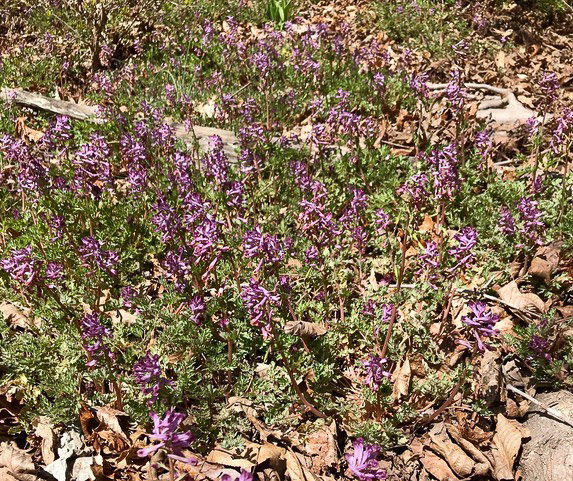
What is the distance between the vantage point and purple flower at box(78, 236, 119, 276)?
4551 mm

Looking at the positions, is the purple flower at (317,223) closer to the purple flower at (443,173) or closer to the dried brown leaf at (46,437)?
the purple flower at (443,173)

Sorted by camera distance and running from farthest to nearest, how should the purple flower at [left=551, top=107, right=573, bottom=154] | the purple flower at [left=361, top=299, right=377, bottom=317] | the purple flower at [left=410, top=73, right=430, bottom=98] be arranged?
the purple flower at [left=410, top=73, right=430, bottom=98] < the purple flower at [left=551, top=107, right=573, bottom=154] < the purple flower at [left=361, top=299, right=377, bottom=317]

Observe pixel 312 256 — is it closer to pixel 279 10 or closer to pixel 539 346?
pixel 539 346

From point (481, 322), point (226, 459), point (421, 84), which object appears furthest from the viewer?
point (421, 84)

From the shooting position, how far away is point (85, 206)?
5355 mm

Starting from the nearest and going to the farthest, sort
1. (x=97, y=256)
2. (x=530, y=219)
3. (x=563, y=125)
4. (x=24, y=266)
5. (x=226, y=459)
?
(x=226, y=459)
(x=24, y=266)
(x=97, y=256)
(x=530, y=219)
(x=563, y=125)

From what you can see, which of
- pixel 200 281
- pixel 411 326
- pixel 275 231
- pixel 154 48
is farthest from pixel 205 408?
pixel 154 48

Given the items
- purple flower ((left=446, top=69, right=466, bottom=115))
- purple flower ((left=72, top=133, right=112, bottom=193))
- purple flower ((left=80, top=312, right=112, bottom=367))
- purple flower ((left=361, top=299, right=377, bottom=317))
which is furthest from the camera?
purple flower ((left=446, top=69, right=466, bottom=115))

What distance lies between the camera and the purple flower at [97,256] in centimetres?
455

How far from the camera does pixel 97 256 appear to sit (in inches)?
180

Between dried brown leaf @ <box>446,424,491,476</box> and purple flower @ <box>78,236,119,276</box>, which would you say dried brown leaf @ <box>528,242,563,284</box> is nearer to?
dried brown leaf @ <box>446,424,491,476</box>

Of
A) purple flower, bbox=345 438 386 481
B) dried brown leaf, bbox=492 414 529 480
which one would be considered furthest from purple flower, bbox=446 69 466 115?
purple flower, bbox=345 438 386 481

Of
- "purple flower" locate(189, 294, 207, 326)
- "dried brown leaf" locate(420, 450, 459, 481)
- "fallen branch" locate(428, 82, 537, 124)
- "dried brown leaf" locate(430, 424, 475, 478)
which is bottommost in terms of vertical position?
"dried brown leaf" locate(420, 450, 459, 481)

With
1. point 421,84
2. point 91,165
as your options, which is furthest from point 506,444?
point 91,165
